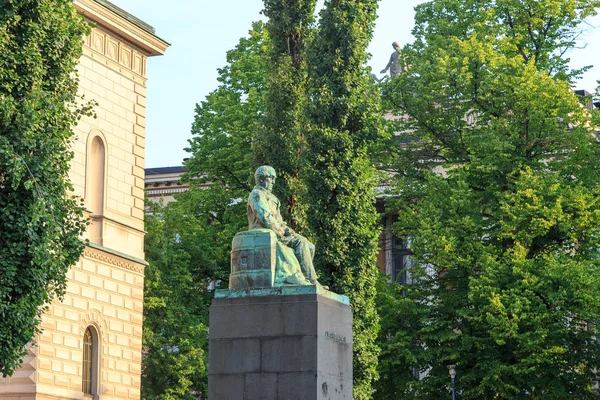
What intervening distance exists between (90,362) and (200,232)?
9.50 metres

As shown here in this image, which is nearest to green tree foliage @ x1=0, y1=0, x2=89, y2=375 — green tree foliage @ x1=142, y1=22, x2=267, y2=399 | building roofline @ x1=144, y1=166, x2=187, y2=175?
green tree foliage @ x1=142, y1=22, x2=267, y2=399

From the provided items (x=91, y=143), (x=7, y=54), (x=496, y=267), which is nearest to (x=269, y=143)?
(x=91, y=143)

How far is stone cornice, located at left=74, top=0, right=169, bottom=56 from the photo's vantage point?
130 ft

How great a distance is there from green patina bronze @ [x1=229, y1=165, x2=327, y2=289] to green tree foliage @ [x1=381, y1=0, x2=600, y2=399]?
564 inches

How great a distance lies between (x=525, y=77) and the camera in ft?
141

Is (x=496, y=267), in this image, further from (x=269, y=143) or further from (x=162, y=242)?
(x=162, y=242)

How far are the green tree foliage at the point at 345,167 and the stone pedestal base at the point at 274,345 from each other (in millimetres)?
11722

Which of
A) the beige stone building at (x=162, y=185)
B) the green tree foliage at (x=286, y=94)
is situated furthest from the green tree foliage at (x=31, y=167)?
the beige stone building at (x=162, y=185)

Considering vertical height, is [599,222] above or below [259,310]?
above

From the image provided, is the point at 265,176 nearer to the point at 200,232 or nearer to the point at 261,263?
the point at 261,263

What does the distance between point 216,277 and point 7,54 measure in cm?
2263

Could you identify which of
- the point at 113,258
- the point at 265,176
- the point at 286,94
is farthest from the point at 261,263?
the point at 113,258

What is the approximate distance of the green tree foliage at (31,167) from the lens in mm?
25969

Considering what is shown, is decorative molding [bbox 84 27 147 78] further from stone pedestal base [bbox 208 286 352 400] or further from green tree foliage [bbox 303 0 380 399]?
stone pedestal base [bbox 208 286 352 400]
